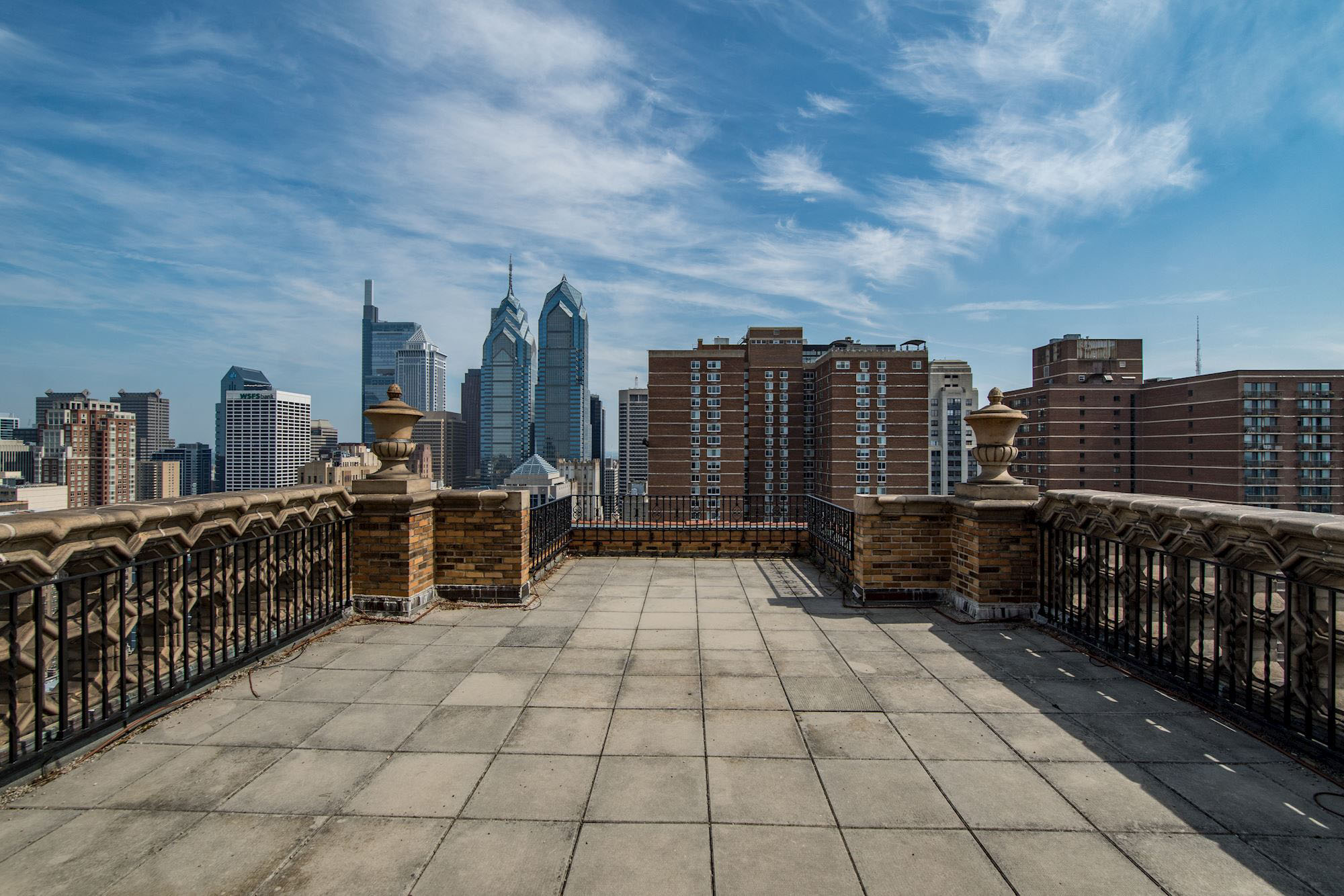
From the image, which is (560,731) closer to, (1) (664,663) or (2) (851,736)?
(1) (664,663)

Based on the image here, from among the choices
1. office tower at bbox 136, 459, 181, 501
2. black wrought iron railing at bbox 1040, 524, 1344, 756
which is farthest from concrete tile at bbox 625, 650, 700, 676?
office tower at bbox 136, 459, 181, 501

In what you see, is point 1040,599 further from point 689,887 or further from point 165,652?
point 165,652

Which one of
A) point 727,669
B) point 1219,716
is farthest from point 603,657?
point 1219,716

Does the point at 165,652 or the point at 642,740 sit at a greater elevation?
the point at 165,652

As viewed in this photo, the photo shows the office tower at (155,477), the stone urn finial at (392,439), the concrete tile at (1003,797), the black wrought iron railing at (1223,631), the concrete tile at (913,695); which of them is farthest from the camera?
the office tower at (155,477)

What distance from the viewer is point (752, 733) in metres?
3.49

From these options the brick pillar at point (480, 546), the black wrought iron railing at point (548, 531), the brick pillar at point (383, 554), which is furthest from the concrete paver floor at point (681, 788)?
the black wrought iron railing at point (548, 531)

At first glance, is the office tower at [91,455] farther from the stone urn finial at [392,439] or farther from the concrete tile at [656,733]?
the concrete tile at [656,733]

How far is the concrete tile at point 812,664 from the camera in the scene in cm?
448

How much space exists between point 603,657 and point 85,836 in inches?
119

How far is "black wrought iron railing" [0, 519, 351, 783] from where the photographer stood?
2965 mm

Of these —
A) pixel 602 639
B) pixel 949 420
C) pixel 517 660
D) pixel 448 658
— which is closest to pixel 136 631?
pixel 448 658

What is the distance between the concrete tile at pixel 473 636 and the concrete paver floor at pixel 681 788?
339mm

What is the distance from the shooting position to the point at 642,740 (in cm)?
340
